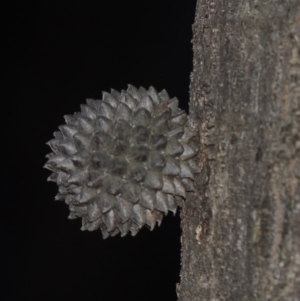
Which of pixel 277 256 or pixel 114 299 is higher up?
pixel 114 299

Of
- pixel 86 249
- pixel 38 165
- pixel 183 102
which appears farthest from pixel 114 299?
pixel 183 102

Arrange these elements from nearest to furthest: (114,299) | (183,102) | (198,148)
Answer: (198,148)
(183,102)
(114,299)

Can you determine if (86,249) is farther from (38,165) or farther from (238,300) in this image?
(238,300)

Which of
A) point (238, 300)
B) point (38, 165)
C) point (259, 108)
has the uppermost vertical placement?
point (38, 165)
